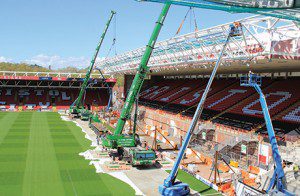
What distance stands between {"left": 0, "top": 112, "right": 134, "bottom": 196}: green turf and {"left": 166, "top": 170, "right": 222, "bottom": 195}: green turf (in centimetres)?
435

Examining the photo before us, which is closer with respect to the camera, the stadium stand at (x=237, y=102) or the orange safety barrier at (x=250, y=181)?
the orange safety barrier at (x=250, y=181)

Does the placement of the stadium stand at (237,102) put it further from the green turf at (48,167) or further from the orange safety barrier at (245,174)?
the green turf at (48,167)

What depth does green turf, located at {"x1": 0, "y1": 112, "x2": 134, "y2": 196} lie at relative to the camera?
70.7 feet

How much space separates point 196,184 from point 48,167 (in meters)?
11.3

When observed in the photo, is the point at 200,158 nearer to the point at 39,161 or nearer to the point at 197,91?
the point at 39,161

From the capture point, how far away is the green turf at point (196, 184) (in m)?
22.1

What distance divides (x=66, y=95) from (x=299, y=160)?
59441 millimetres

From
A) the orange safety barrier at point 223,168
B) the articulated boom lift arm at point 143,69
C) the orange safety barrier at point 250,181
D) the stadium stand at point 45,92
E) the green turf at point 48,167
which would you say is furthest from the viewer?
the stadium stand at point 45,92

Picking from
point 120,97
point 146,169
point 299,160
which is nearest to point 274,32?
point 299,160

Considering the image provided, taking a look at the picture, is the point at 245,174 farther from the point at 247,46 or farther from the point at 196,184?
the point at 247,46

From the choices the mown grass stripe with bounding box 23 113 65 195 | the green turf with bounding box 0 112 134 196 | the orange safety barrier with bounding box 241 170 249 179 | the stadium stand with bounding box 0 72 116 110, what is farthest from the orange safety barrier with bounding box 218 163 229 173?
the stadium stand with bounding box 0 72 116 110

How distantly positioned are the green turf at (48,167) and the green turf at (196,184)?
4.35 meters

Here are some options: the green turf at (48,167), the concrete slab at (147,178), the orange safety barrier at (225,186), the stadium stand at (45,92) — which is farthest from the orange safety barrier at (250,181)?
the stadium stand at (45,92)

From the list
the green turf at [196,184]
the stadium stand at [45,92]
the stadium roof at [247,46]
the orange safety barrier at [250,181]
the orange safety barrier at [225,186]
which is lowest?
the green turf at [196,184]
